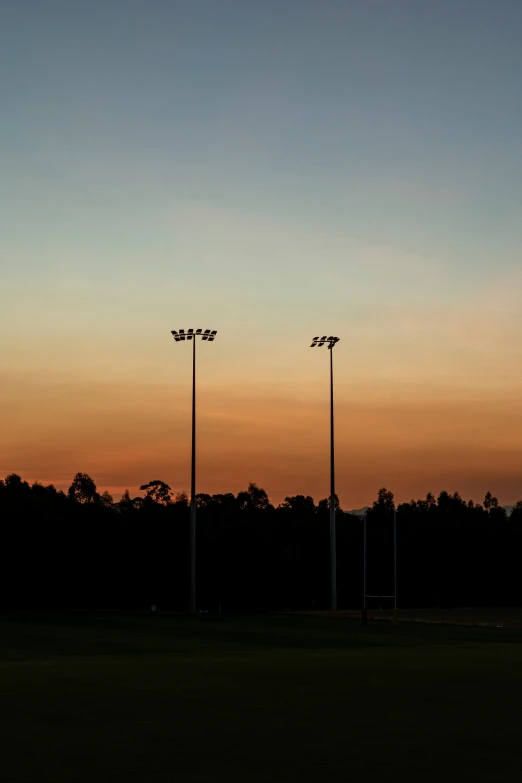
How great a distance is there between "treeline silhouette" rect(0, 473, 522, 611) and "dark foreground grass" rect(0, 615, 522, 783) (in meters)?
64.7

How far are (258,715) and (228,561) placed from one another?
9057cm

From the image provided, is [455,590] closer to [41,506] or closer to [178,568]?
[178,568]

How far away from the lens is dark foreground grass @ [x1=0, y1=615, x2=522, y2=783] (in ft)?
39.4

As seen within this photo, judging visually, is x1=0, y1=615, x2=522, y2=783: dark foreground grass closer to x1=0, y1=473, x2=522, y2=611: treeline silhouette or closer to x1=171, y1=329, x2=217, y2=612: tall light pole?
x1=171, y1=329, x2=217, y2=612: tall light pole

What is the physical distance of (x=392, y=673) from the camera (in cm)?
2419

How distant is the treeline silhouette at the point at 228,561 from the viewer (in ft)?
319

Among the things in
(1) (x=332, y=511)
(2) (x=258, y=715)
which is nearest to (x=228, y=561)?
(1) (x=332, y=511)

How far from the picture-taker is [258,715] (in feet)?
53.5

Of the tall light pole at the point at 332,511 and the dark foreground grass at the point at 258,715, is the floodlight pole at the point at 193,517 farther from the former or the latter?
the dark foreground grass at the point at 258,715

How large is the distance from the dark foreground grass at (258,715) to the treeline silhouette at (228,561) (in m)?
64.7

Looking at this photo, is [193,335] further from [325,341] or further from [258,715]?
[258,715]

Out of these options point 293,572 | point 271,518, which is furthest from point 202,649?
point 271,518

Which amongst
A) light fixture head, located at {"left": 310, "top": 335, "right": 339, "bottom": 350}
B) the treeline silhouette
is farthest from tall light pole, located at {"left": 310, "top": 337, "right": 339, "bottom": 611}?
the treeline silhouette

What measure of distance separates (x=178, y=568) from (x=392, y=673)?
80.9 metres
